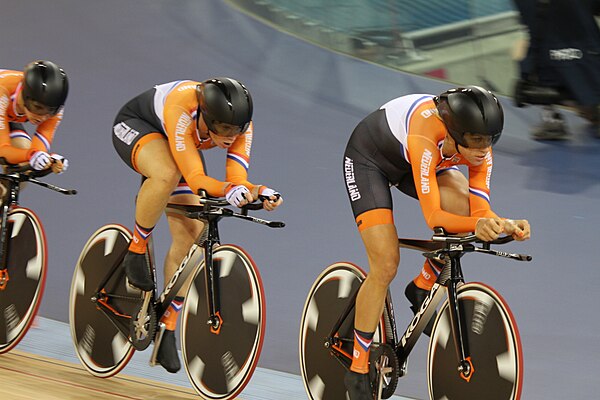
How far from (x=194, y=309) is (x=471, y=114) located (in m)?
1.60

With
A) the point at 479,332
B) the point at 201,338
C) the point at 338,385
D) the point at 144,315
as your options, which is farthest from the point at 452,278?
the point at 144,315

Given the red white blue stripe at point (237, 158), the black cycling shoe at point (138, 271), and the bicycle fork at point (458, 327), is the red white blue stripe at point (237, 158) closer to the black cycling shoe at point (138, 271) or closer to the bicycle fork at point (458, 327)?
the black cycling shoe at point (138, 271)

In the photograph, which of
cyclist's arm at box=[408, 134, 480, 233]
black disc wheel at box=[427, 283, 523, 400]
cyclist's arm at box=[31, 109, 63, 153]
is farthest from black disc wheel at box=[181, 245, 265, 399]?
cyclist's arm at box=[31, 109, 63, 153]

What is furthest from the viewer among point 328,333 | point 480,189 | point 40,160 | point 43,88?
point 43,88

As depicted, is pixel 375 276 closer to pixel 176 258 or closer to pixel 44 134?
pixel 176 258

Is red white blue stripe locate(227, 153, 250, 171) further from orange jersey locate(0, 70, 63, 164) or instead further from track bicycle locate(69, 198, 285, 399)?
orange jersey locate(0, 70, 63, 164)

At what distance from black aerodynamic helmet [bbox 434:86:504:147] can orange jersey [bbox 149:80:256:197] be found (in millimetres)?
937

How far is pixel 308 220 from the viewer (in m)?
6.64

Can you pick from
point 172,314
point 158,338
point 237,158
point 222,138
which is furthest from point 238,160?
point 158,338

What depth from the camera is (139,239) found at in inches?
180

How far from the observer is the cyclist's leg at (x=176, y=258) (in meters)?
4.52

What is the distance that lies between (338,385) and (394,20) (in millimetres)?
5608

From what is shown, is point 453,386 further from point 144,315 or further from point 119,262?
point 119,262

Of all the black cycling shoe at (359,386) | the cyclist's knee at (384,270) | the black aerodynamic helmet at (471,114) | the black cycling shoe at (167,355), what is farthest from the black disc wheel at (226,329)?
the black aerodynamic helmet at (471,114)
